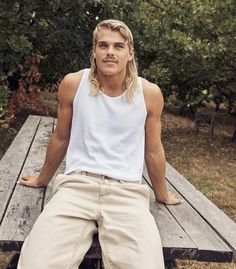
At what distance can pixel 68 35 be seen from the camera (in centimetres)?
816

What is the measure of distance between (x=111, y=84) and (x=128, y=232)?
0.87 metres

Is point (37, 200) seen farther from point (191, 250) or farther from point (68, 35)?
point (68, 35)

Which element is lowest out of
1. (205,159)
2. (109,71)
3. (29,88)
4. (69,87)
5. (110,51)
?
(205,159)

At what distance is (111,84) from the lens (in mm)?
2643

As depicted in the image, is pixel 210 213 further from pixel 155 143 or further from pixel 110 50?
pixel 110 50

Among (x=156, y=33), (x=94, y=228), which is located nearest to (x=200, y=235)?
(x=94, y=228)

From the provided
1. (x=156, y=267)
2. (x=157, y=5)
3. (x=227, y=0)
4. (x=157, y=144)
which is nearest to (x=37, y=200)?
(x=157, y=144)

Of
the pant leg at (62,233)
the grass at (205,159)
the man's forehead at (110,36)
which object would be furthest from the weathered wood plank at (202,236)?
the grass at (205,159)

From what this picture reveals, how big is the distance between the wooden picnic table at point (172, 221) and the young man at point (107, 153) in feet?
0.36

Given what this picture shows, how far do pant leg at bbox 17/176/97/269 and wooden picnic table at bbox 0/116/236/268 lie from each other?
0.31 feet

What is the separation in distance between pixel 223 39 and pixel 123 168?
5871 millimetres

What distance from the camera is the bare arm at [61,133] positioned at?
8.61 ft

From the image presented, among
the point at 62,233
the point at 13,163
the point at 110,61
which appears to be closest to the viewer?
the point at 62,233

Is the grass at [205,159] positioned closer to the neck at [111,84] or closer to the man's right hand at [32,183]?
the man's right hand at [32,183]
